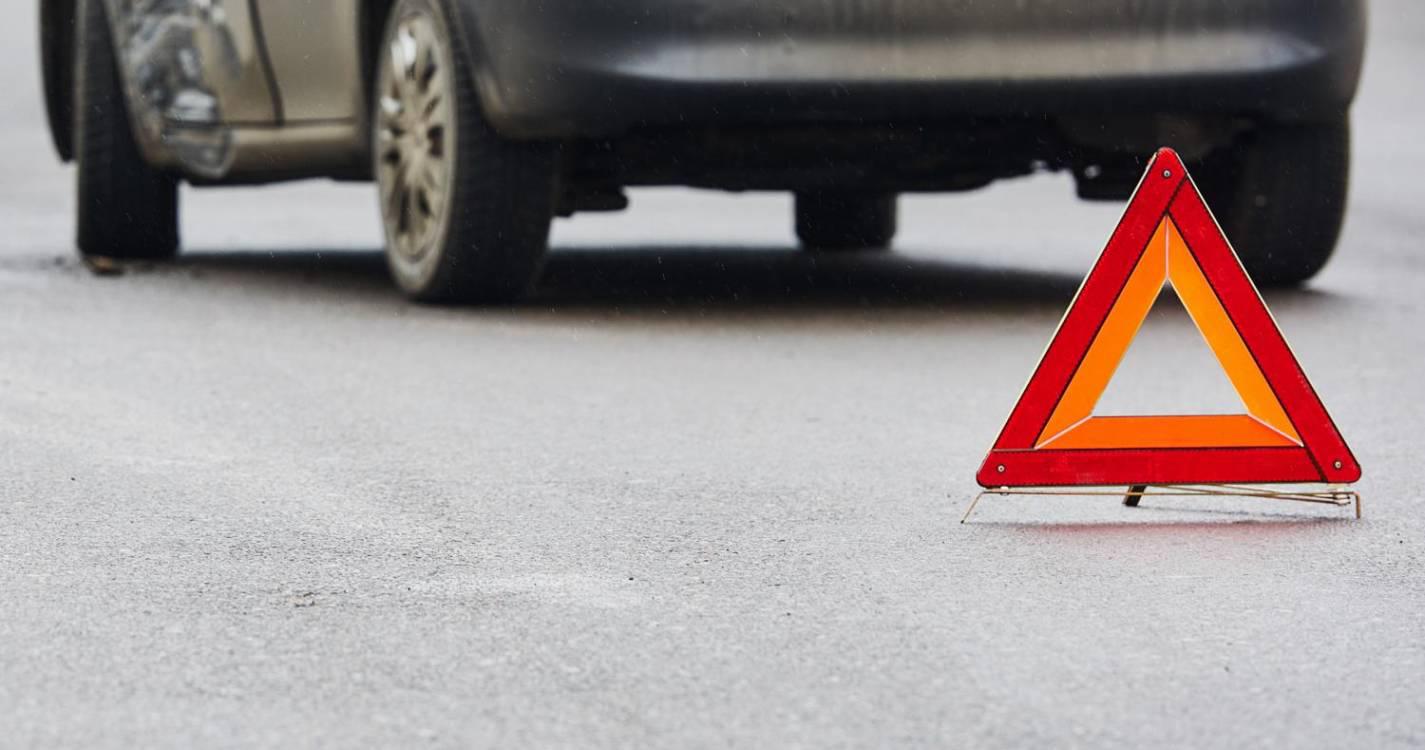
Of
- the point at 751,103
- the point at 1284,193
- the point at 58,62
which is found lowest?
the point at 58,62

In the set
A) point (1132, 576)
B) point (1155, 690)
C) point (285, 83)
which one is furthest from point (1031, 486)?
point (285, 83)

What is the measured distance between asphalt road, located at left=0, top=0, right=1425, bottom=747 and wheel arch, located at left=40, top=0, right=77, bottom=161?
5.64ft

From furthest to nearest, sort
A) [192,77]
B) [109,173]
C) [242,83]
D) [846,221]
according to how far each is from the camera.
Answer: [846,221]
[109,173]
[192,77]
[242,83]

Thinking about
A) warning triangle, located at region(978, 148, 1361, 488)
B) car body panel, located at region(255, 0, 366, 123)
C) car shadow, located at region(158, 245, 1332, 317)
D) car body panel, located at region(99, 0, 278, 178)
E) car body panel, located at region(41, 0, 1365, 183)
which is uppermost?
warning triangle, located at region(978, 148, 1361, 488)

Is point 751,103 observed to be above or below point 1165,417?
below

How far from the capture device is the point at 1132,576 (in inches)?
154

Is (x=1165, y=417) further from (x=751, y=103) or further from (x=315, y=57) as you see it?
(x=315, y=57)

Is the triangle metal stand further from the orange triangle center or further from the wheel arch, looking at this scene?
the wheel arch

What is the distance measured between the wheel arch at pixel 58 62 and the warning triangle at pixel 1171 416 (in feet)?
19.8

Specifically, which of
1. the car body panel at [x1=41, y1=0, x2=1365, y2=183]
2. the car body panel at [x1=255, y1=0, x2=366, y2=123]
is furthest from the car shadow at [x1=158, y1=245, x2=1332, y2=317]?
the car body panel at [x1=41, y1=0, x2=1365, y2=183]

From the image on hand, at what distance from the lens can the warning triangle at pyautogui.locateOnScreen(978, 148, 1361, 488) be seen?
450 cm

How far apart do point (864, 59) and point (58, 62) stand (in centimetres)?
389

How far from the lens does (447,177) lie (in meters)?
7.40

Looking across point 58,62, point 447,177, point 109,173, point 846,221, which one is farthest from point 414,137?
point 846,221
